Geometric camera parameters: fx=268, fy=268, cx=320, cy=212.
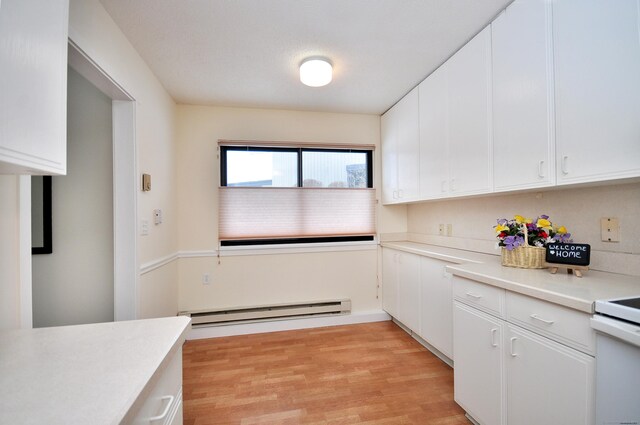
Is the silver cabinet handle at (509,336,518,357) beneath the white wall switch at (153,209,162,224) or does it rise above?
beneath

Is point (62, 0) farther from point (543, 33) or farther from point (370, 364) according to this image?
point (370, 364)

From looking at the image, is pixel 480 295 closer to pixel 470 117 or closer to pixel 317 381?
pixel 470 117

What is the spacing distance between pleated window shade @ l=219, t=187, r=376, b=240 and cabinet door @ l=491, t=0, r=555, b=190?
5.55 ft

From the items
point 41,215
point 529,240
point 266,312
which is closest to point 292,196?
point 266,312

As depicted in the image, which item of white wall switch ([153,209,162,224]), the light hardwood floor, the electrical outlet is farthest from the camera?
white wall switch ([153,209,162,224])

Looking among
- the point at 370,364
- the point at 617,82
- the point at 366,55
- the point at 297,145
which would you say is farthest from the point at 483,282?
the point at 297,145

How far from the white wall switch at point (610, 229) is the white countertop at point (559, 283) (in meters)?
0.19

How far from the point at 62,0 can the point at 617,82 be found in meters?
2.10

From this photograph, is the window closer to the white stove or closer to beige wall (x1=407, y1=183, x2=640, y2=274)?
beige wall (x1=407, y1=183, x2=640, y2=274)

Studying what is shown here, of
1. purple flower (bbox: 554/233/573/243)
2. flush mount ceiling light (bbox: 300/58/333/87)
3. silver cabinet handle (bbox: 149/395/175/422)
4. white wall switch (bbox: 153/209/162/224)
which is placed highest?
flush mount ceiling light (bbox: 300/58/333/87)

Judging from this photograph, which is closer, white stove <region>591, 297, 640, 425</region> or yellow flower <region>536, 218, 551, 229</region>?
white stove <region>591, 297, 640, 425</region>

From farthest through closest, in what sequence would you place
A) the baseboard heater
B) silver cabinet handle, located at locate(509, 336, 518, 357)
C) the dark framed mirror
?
the baseboard heater → the dark framed mirror → silver cabinet handle, located at locate(509, 336, 518, 357)

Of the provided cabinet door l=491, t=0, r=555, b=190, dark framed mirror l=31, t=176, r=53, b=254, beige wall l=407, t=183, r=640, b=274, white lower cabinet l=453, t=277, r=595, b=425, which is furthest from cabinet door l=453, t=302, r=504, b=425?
dark framed mirror l=31, t=176, r=53, b=254

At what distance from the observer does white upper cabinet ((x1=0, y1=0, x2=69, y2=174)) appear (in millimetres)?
656
